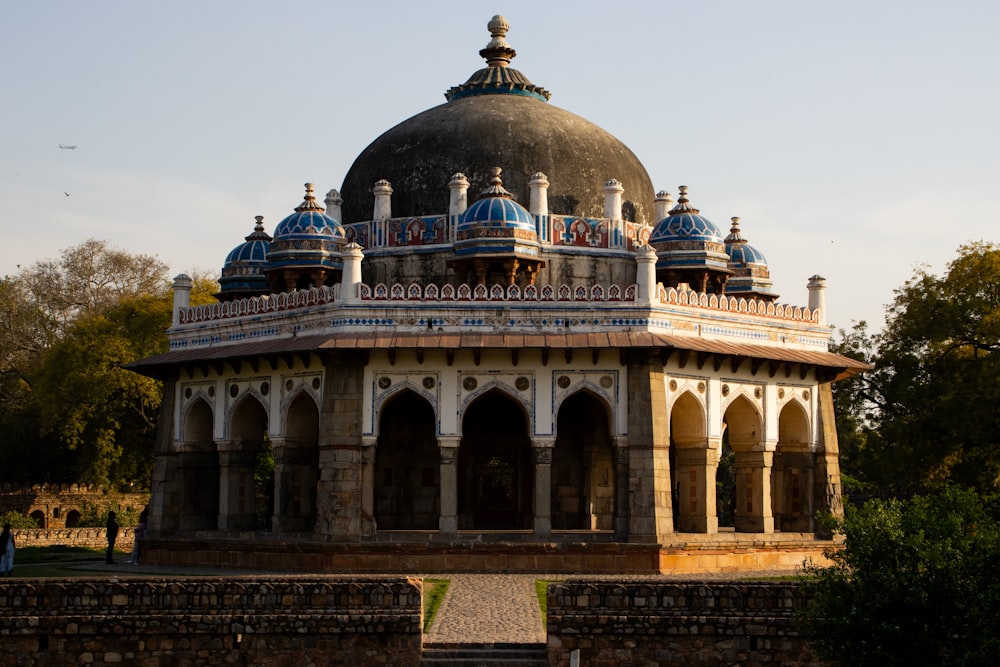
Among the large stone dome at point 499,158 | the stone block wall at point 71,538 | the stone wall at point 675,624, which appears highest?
the large stone dome at point 499,158

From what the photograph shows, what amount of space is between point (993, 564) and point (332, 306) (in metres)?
13.3

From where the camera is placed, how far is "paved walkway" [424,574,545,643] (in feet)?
50.6

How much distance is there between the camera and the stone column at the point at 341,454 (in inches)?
894

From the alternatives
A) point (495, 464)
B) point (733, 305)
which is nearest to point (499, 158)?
point (733, 305)

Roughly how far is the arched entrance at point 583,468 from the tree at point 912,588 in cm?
1246

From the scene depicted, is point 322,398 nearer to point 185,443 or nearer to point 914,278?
point 185,443

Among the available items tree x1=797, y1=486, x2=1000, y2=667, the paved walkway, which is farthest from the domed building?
tree x1=797, y1=486, x2=1000, y2=667

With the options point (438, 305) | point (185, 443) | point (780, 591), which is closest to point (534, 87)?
point (438, 305)

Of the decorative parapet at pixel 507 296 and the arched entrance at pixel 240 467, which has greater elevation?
the decorative parapet at pixel 507 296

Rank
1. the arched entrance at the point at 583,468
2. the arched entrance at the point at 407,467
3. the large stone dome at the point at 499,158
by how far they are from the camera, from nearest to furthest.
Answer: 1. the arched entrance at the point at 407,467
2. the arched entrance at the point at 583,468
3. the large stone dome at the point at 499,158

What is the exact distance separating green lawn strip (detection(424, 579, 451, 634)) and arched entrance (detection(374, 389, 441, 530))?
185 inches

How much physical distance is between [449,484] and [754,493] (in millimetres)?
5983

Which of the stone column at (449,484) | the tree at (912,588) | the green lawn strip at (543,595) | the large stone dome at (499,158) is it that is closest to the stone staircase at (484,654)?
the green lawn strip at (543,595)

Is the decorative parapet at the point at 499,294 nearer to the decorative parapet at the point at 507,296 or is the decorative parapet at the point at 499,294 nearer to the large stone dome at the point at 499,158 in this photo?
the decorative parapet at the point at 507,296
